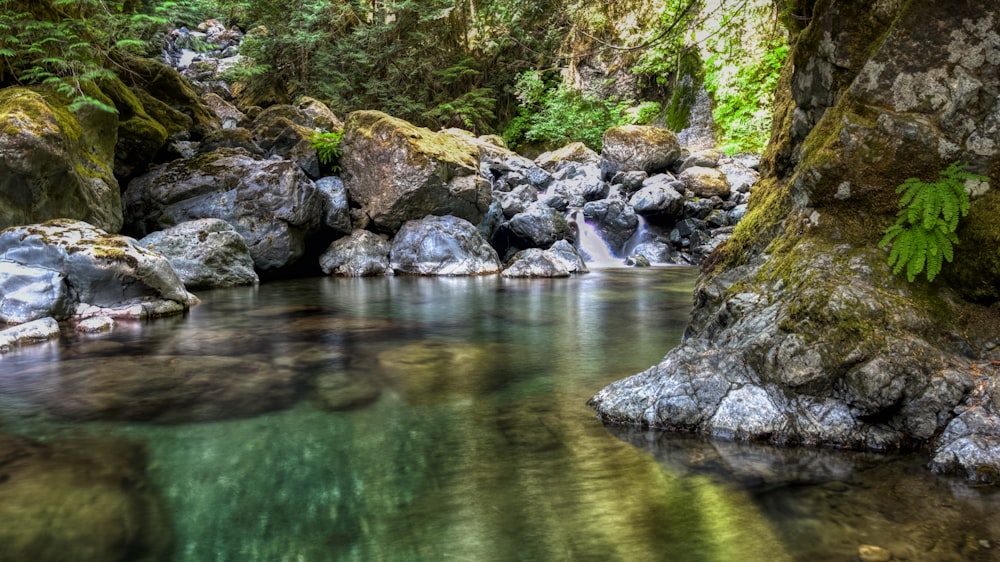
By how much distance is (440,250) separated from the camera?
15.0m

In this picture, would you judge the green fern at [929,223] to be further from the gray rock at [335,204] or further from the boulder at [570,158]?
the boulder at [570,158]

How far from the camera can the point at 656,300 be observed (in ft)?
34.0

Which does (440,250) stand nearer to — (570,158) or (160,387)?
(160,387)

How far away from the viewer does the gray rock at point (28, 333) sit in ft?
20.8

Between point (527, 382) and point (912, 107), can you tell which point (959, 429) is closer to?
point (912, 107)

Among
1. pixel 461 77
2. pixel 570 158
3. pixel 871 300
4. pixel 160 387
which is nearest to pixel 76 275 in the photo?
pixel 160 387

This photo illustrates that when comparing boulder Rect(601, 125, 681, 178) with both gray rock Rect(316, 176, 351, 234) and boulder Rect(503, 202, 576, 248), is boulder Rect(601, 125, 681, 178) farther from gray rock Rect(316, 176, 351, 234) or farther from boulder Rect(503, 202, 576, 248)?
gray rock Rect(316, 176, 351, 234)

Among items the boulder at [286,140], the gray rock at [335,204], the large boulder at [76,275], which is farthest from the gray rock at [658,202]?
the large boulder at [76,275]

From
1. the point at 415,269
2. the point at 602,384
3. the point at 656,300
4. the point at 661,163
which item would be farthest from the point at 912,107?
the point at 661,163

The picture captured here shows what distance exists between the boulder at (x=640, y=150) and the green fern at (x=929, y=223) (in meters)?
17.0

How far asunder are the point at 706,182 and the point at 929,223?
1621cm

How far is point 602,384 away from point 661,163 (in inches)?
661

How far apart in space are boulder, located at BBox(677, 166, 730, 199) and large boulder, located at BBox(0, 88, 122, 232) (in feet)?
51.1

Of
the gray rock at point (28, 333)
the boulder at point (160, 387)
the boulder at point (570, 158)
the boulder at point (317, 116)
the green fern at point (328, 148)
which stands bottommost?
the boulder at point (160, 387)
